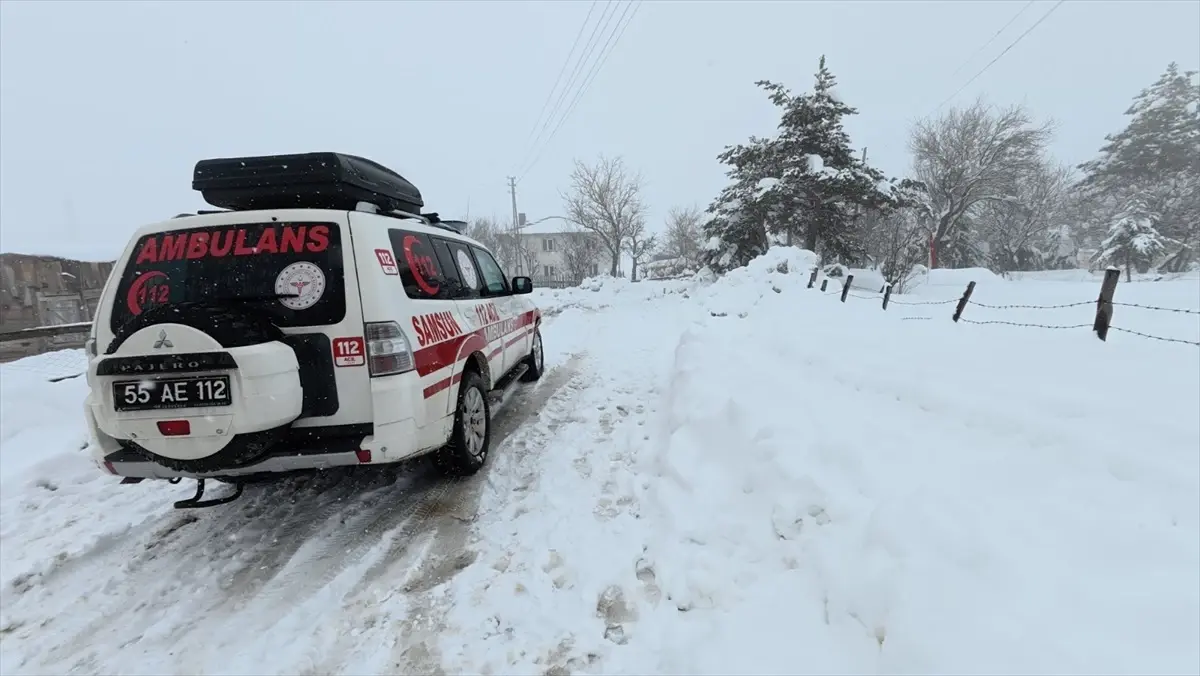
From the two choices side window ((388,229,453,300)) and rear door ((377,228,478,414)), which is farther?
side window ((388,229,453,300))

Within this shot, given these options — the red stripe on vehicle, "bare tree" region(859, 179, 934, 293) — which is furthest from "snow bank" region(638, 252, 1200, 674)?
"bare tree" region(859, 179, 934, 293)

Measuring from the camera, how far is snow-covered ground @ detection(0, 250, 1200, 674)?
6.59ft

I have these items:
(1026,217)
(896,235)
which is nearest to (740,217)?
(896,235)

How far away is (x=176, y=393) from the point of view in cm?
263

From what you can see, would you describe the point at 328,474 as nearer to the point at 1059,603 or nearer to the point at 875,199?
the point at 1059,603

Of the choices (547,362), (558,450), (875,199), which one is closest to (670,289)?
(875,199)

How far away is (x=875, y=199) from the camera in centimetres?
1856

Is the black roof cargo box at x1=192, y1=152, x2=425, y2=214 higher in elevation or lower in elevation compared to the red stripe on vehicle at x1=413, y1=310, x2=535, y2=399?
higher

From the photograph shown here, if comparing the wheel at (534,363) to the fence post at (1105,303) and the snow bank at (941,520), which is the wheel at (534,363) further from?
the fence post at (1105,303)

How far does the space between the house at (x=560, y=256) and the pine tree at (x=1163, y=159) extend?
34.7 metres

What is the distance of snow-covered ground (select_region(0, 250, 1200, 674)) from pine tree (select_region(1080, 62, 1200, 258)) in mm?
36392

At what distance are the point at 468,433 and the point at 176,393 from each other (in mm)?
1910

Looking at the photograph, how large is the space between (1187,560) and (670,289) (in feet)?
67.4

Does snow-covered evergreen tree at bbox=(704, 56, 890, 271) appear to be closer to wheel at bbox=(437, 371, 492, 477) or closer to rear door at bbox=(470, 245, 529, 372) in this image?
rear door at bbox=(470, 245, 529, 372)
